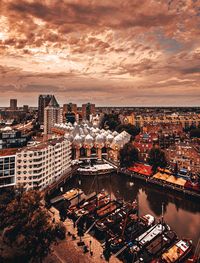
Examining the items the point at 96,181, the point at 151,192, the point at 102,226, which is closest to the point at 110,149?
the point at 96,181

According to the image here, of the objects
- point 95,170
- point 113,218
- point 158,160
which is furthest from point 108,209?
point 95,170

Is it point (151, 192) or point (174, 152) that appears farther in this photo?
point (174, 152)

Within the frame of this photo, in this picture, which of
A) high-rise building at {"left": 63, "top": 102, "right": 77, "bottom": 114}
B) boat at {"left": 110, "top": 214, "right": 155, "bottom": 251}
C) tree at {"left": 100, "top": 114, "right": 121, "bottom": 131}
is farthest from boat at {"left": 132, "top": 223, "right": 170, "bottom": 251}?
high-rise building at {"left": 63, "top": 102, "right": 77, "bottom": 114}

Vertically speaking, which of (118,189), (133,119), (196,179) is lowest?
(118,189)

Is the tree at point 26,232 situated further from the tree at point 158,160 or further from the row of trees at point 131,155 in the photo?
the row of trees at point 131,155

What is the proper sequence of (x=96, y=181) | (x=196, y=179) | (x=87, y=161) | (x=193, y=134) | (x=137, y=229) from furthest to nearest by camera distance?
(x=193, y=134)
(x=87, y=161)
(x=96, y=181)
(x=196, y=179)
(x=137, y=229)

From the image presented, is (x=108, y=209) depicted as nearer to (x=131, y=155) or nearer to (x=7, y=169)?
(x=7, y=169)

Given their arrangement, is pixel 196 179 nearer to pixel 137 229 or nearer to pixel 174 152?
pixel 174 152
